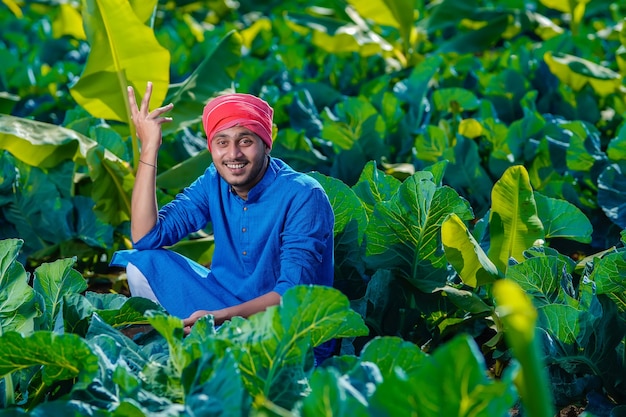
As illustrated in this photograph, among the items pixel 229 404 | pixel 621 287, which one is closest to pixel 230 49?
pixel 621 287

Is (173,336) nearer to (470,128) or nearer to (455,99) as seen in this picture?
(470,128)

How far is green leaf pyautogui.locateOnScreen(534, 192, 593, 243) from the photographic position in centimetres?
312

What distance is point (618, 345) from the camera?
2562mm

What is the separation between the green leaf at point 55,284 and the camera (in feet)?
8.56

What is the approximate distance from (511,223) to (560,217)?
0.99 feet

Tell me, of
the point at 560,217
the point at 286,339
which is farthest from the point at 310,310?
the point at 560,217

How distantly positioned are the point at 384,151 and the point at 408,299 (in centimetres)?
148

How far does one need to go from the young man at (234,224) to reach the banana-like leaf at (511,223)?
0.53m

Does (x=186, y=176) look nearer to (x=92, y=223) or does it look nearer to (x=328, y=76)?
(x=92, y=223)

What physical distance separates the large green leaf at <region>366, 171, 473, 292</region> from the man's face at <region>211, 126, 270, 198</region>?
1.33 ft

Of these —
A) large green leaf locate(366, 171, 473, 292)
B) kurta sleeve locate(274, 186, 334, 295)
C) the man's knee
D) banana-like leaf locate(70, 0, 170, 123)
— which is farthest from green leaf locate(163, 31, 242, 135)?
kurta sleeve locate(274, 186, 334, 295)

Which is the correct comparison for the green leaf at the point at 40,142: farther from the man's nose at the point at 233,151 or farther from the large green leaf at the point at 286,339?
the large green leaf at the point at 286,339

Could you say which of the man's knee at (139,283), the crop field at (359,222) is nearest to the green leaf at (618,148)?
the crop field at (359,222)

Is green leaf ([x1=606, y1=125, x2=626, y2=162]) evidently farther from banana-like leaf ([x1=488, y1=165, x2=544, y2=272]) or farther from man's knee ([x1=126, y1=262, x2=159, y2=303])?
man's knee ([x1=126, y1=262, x2=159, y2=303])
